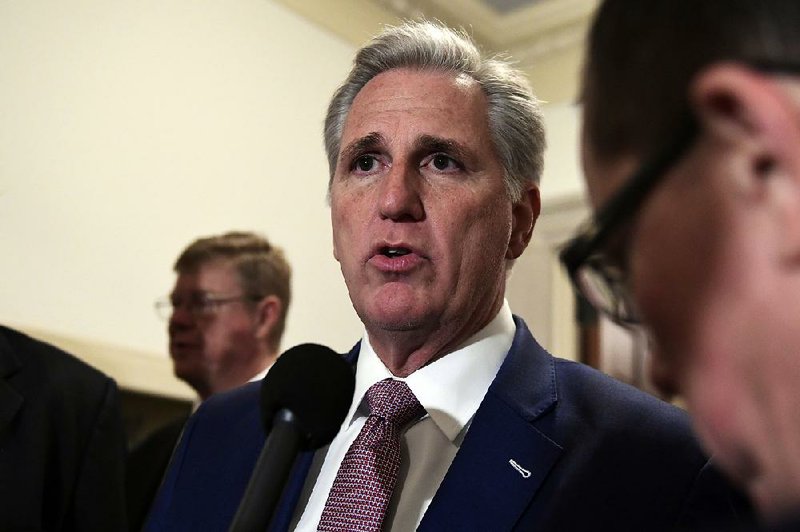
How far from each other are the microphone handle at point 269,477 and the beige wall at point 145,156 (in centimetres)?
255

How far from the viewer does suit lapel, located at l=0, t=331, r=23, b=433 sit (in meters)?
2.20

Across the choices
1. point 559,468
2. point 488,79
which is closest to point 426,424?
point 559,468

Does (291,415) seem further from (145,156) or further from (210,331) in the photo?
(145,156)

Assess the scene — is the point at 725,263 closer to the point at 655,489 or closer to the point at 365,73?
the point at 655,489

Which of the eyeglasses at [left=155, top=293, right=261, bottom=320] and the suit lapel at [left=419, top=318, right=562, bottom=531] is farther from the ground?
the suit lapel at [left=419, top=318, right=562, bottom=531]

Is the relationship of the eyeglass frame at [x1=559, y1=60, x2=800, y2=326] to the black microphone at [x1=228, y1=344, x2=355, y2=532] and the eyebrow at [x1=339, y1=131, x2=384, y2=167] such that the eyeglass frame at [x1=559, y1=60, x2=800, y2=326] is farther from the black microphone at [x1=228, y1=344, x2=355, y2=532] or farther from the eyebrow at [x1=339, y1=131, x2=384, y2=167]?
the eyebrow at [x1=339, y1=131, x2=384, y2=167]

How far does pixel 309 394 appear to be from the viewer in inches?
44.6

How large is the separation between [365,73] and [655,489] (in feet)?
3.18

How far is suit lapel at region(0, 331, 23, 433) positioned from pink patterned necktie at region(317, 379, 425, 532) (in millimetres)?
1132

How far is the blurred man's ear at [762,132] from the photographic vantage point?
512mm

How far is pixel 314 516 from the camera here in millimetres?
1472

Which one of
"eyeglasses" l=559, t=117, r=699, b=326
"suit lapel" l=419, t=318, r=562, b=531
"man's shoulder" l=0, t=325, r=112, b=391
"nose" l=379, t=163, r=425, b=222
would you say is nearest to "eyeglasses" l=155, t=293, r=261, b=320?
"man's shoulder" l=0, t=325, r=112, b=391

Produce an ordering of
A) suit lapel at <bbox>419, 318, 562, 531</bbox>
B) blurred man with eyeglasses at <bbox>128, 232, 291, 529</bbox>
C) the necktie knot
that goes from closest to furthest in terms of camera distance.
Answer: suit lapel at <bbox>419, 318, 562, 531</bbox> → the necktie knot → blurred man with eyeglasses at <bbox>128, 232, 291, 529</bbox>

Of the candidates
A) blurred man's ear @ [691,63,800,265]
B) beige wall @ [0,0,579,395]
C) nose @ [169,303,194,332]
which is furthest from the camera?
beige wall @ [0,0,579,395]
